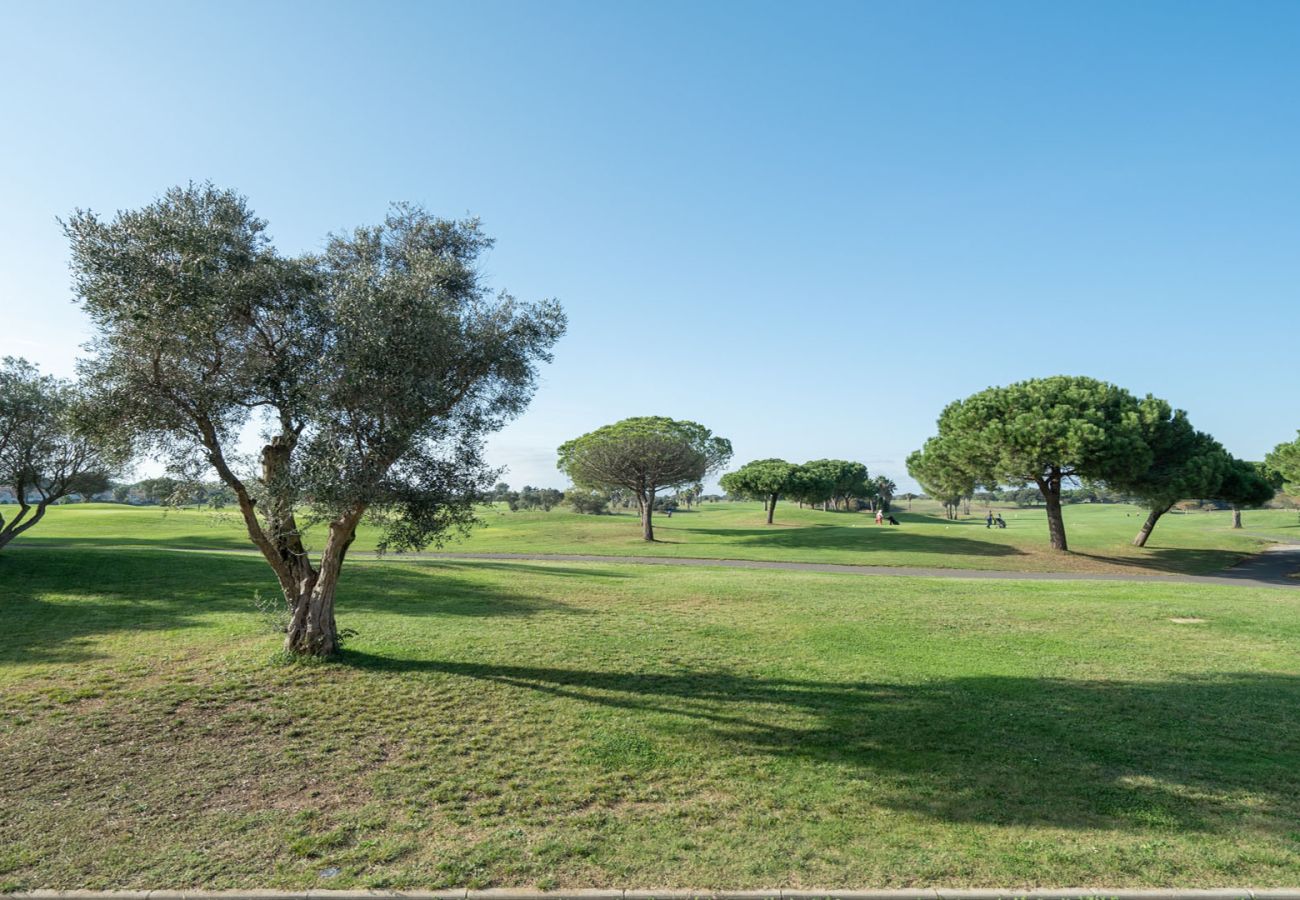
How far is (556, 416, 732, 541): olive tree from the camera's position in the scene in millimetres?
52062

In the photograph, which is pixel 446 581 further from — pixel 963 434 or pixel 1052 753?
pixel 963 434

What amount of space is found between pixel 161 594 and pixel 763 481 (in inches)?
2505

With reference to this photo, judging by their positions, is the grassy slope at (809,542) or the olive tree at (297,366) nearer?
the olive tree at (297,366)

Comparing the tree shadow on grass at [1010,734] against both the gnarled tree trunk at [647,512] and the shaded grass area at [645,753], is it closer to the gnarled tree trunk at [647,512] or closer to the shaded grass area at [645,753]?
the shaded grass area at [645,753]

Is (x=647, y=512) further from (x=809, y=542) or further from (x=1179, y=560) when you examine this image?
(x=1179, y=560)

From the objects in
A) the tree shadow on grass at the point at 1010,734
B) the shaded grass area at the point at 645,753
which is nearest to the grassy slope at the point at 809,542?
the shaded grass area at the point at 645,753

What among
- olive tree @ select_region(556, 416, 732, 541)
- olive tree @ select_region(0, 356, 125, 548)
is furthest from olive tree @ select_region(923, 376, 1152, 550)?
olive tree @ select_region(0, 356, 125, 548)

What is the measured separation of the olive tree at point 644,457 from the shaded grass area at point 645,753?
112ft

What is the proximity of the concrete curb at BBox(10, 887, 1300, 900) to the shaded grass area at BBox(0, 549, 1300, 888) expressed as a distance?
0.61ft

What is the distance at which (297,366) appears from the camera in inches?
451

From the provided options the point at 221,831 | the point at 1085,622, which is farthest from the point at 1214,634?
the point at 221,831

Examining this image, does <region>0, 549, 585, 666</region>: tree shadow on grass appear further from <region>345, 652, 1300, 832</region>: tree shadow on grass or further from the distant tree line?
the distant tree line

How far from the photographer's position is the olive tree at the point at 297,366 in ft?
34.7

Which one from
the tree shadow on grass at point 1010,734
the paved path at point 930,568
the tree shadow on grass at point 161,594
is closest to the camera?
the tree shadow on grass at point 1010,734
